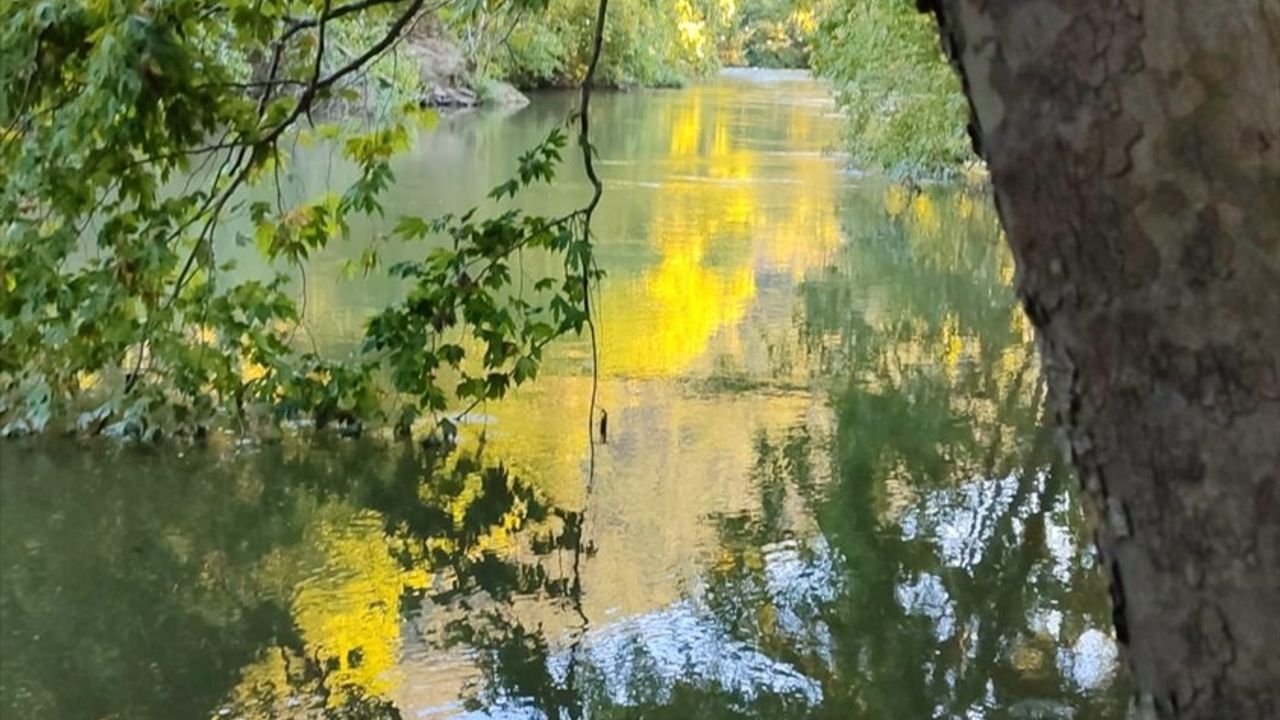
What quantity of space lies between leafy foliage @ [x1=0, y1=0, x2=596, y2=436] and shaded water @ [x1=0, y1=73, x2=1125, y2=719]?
571 mm

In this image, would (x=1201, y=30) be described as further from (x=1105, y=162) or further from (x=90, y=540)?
(x=90, y=540)

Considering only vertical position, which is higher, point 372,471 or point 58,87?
point 58,87

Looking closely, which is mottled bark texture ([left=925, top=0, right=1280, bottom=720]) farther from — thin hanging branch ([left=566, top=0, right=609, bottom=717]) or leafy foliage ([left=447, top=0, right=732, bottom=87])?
leafy foliage ([left=447, top=0, right=732, bottom=87])

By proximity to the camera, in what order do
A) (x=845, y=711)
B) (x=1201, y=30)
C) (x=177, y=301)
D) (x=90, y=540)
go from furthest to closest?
(x=90, y=540) < (x=177, y=301) < (x=845, y=711) < (x=1201, y=30)

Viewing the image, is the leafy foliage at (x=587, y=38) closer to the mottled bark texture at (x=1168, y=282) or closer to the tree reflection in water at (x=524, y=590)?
the tree reflection in water at (x=524, y=590)

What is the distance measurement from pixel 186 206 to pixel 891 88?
33.0 feet

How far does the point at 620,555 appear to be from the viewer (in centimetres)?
543

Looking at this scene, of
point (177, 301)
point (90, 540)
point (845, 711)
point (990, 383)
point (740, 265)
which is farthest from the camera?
point (740, 265)

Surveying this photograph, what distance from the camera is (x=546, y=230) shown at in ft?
15.0

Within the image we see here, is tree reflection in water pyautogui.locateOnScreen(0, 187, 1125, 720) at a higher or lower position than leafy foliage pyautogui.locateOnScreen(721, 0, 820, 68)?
lower

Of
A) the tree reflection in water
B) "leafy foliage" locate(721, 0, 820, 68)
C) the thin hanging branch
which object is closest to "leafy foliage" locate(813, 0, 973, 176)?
the tree reflection in water

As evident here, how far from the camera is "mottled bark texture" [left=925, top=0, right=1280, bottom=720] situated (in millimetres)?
785

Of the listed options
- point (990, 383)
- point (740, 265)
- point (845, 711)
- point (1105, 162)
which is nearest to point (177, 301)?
point (845, 711)

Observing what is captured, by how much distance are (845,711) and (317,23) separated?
246 centimetres
